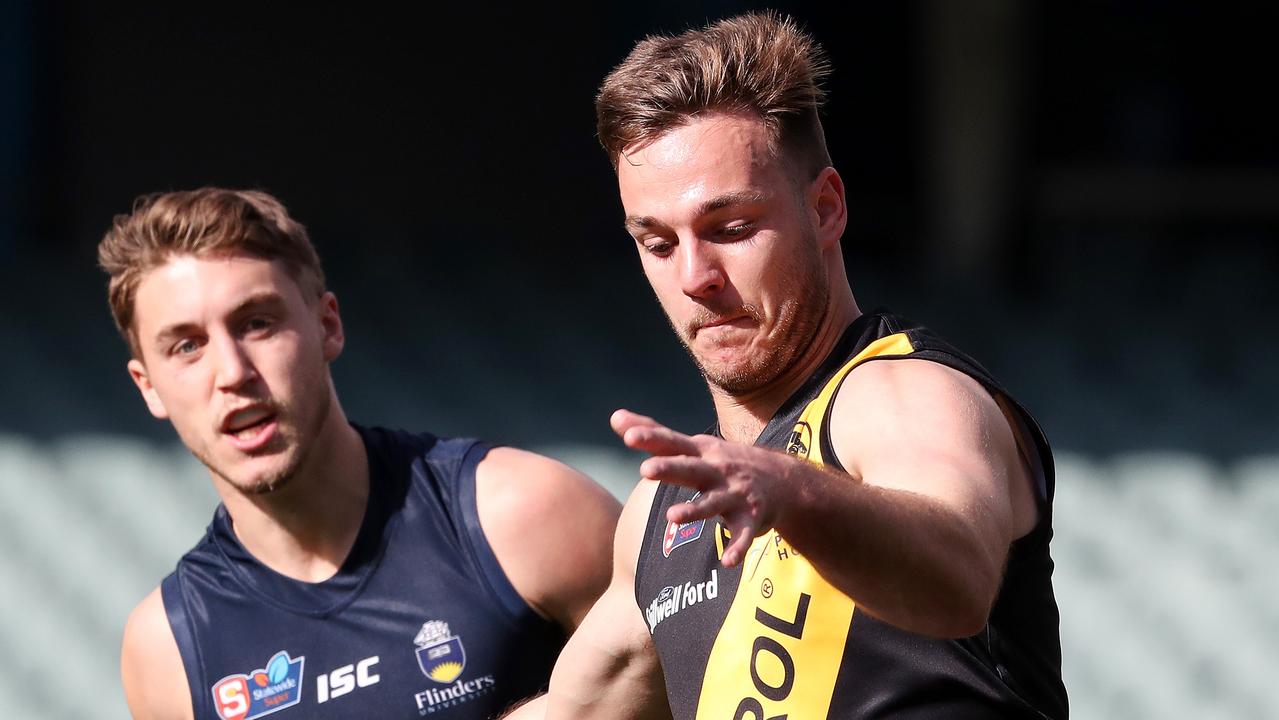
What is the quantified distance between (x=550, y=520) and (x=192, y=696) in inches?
28.5

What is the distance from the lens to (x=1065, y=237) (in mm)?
7484

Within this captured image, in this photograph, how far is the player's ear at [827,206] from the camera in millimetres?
2014

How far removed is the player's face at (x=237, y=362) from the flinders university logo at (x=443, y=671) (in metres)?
0.39

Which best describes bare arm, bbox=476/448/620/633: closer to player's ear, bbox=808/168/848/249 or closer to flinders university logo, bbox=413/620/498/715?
flinders university logo, bbox=413/620/498/715

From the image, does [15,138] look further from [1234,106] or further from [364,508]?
[1234,106]

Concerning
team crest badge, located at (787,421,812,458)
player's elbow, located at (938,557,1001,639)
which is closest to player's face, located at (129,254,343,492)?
team crest badge, located at (787,421,812,458)

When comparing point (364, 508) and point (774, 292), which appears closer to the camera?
point (774, 292)

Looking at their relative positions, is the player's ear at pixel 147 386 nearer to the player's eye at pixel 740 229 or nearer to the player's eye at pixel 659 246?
the player's eye at pixel 659 246

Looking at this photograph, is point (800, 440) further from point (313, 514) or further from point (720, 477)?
point (313, 514)

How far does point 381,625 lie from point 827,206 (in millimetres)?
1274

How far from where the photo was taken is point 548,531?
9.32 ft

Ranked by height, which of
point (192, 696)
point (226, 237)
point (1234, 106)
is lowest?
point (1234, 106)

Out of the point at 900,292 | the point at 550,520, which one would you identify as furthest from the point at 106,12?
the point at 550,520

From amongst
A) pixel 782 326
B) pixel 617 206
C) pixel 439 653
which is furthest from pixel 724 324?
pixel 617 206
